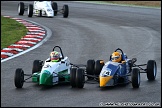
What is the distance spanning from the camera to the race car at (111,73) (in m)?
16.1

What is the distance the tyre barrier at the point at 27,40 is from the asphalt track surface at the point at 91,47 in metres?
0.48

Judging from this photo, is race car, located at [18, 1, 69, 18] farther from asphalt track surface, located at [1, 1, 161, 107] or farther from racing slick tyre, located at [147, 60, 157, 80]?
racing slick tyre, located at [147, 60, 157, 80]

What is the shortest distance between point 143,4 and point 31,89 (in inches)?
1217

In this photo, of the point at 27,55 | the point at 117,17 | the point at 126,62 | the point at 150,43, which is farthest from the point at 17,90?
the point at 117,17

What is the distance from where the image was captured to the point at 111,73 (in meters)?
16.4

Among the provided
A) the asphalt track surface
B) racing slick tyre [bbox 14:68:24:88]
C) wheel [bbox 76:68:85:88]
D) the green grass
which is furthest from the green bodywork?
the green grass

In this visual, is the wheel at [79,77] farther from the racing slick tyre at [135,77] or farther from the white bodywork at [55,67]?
the racing slick tyre at [135,77]

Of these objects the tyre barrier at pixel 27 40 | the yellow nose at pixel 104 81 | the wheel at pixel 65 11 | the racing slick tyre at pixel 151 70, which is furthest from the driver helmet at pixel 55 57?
the wheel at pixel 65 11

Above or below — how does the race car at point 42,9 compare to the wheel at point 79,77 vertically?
above

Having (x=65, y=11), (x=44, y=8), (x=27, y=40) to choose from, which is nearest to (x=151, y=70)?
(x=27, y=40)

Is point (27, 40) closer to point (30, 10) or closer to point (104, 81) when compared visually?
point (30, 10)

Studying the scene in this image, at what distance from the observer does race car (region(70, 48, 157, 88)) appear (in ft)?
52.9

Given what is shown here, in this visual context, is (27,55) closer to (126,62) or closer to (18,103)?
(126,62)

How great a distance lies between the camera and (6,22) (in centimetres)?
3231
